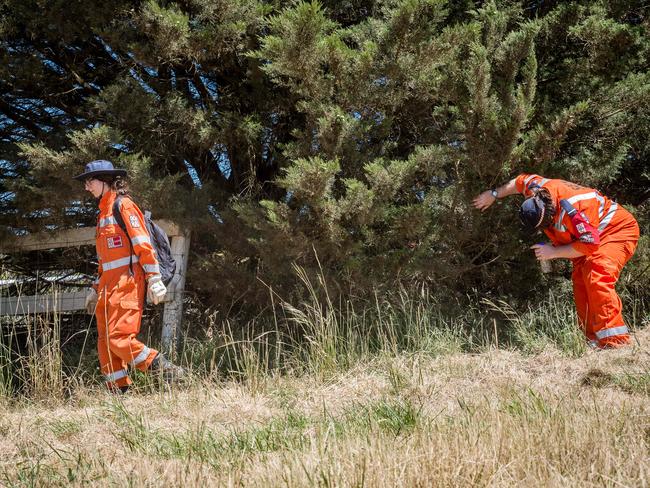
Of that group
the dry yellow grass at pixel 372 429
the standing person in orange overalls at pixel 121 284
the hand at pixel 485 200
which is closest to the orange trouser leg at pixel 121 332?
the standing person in orange overalls at pixel 121 284

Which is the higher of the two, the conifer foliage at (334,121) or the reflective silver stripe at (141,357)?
the conifer foliage at (334,121)

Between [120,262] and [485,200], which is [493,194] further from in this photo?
[120,262]

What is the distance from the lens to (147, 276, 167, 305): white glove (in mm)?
4359

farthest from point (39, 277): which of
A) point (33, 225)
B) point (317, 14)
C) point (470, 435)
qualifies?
point (470, 435)

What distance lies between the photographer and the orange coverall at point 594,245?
4285 millimetres

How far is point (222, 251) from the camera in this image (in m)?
5.68

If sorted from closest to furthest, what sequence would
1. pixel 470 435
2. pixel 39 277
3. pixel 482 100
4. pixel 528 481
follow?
pixel 528 481
pixel 470 435
pixel 482 100
pixel 39 277

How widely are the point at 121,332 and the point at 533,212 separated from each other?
333cm

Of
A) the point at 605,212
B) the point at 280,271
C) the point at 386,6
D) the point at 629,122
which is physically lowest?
the point at 280,271

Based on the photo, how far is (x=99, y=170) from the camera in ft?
14.8

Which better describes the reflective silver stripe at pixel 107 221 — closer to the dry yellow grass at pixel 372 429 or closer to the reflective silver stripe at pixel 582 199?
the dry yellow grass at pixel 372 429

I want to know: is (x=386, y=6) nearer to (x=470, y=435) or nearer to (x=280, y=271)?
(x=280, y=271)

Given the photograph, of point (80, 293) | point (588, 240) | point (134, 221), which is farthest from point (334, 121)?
point (80, 293)

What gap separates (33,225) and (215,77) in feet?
7.73
